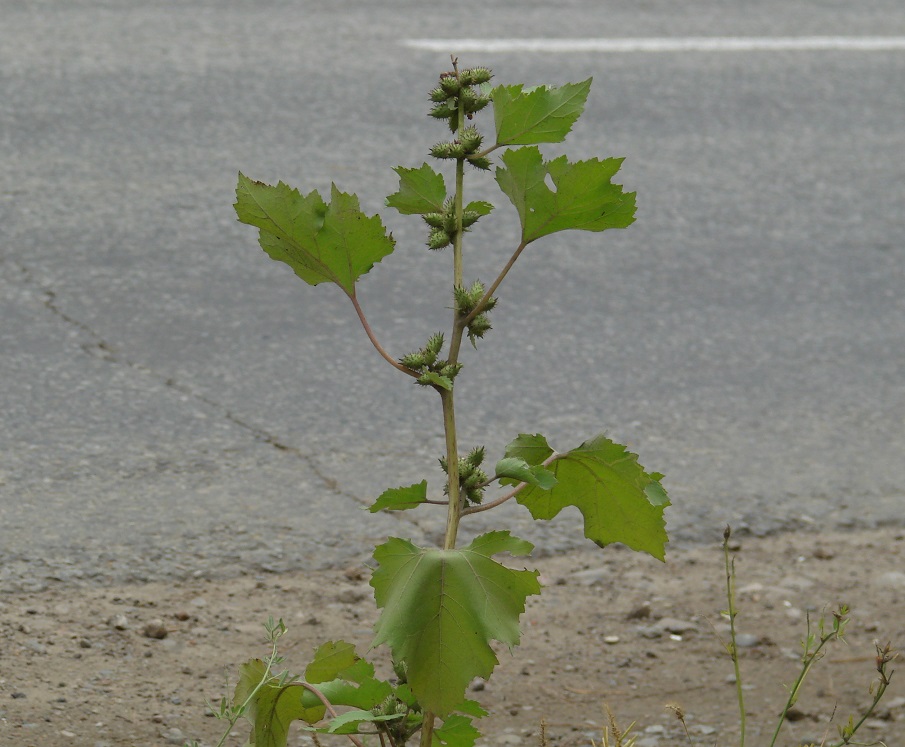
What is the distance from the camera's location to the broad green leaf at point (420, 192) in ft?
4.96

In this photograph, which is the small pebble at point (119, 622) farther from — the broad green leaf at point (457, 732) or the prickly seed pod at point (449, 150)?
the prickly seed pod at point (449, 150)

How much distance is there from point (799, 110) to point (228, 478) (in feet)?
15.4

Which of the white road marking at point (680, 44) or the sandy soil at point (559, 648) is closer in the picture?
the sandy soil at point (559, 648)

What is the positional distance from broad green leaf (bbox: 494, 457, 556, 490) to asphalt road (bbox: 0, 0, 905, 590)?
1643 mm

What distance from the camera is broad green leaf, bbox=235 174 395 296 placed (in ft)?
4.94

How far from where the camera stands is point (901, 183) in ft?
19.9

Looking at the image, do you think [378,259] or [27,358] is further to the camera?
[27,358]

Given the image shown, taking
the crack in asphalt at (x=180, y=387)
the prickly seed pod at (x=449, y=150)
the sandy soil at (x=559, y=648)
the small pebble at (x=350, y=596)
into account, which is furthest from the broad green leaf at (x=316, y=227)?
the crack in asphalt at (x=180, y=387)

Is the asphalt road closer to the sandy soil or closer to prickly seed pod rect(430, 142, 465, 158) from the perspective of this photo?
the sandy soil

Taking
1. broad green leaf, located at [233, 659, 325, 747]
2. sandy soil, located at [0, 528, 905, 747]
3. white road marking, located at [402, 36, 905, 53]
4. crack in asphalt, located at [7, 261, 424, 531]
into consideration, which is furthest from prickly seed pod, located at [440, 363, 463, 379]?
white road marking, located at [402, 36, 905, 53]

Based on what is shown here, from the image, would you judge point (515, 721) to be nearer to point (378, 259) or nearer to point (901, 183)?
point (378, 259)

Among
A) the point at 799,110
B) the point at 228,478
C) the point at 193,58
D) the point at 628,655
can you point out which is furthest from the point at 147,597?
the point at 799,110

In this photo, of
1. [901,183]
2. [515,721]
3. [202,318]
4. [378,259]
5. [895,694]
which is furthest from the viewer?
[901,183]

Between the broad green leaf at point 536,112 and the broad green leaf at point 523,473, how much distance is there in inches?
15.3
